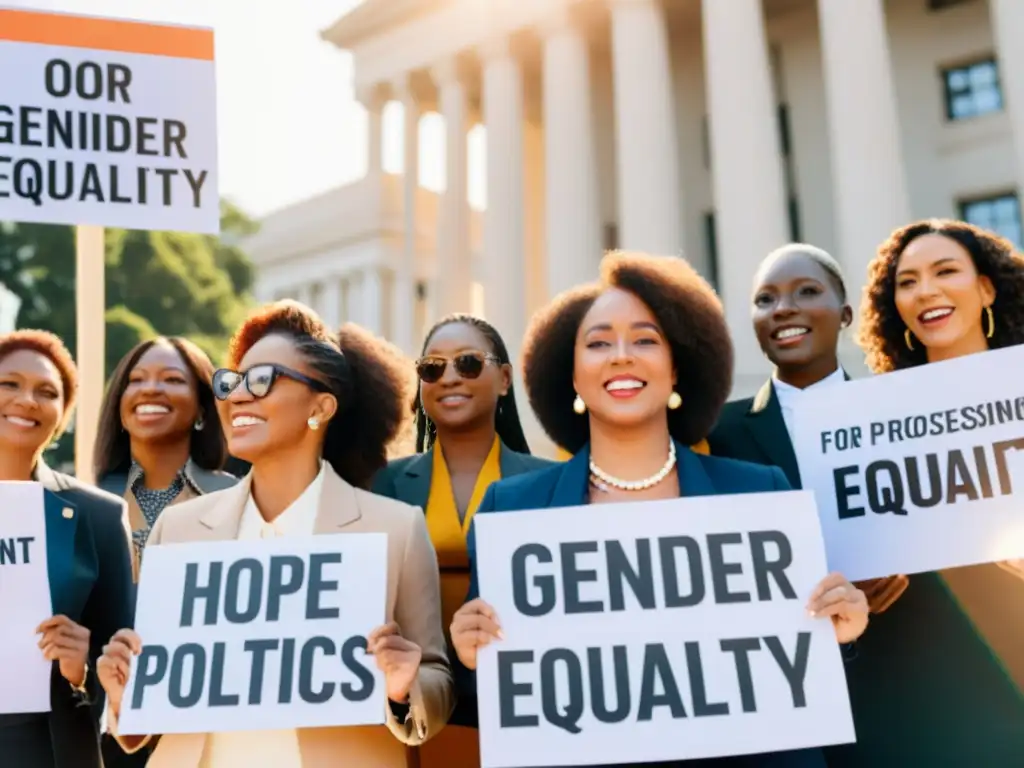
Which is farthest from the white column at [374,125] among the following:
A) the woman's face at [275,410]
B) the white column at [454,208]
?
the woman's face at [275,410]

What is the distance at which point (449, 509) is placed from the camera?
521 cm

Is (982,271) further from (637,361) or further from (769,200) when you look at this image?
(769,200)

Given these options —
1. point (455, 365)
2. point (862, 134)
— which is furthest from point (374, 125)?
point (455, 365)

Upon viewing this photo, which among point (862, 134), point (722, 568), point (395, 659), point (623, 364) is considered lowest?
point (395, 659)

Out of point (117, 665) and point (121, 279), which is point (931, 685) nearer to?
point (117, 665)

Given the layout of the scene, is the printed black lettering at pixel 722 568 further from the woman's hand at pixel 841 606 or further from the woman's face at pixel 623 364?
the woman's face at pixel 623 364

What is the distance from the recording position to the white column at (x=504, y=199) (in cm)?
3072

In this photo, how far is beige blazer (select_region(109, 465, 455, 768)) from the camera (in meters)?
3.46

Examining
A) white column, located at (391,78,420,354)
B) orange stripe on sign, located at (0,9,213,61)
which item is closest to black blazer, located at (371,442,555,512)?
orange stripe on sign, located at (0,9,213,61)

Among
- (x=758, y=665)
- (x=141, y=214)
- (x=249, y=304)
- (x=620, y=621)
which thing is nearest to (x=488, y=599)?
(x=620, y=621)

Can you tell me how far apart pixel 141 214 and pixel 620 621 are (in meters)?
4.51

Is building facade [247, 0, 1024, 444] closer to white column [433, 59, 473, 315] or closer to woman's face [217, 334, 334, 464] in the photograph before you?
white column [433, 59, 473, 315]

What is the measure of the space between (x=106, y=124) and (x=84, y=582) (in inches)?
138

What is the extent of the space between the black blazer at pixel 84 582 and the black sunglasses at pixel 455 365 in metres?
1.73
